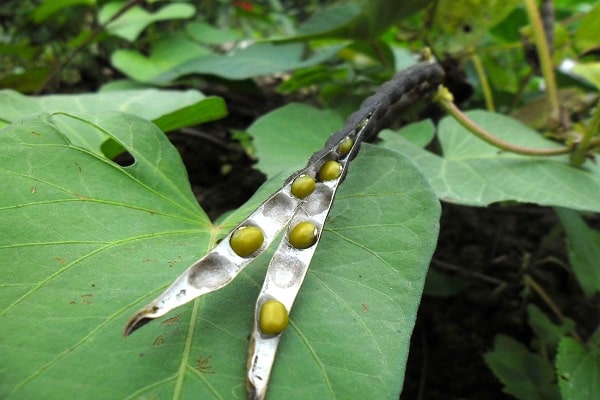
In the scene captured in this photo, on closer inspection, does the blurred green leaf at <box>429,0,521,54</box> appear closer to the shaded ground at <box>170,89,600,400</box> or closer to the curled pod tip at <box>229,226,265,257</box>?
the shaded ground at <box>170,89,600,400</box>

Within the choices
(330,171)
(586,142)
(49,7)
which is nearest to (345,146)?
(330,171)

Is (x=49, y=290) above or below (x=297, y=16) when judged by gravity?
above

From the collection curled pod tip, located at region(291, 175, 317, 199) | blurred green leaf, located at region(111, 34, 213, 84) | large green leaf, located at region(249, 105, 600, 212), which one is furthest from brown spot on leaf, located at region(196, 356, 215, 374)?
blurred green leaf, located at region(111, 34, 213, 84)

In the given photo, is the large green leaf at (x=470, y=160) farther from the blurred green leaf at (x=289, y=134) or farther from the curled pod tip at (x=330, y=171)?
the curled pod tip at (x=330, y=171)

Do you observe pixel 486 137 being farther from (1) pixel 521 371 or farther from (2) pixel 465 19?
(2) pixel 465 19

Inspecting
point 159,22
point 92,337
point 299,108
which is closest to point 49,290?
point 92,337

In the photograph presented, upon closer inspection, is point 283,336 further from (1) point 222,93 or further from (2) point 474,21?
(1) point 222,93
